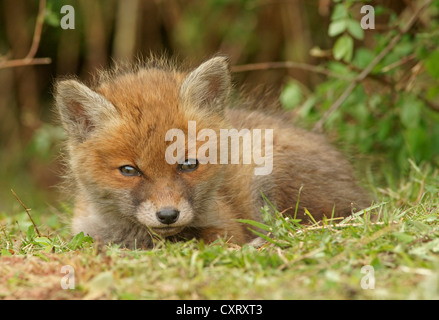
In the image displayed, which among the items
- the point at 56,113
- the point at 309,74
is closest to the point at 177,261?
the point at 56,113

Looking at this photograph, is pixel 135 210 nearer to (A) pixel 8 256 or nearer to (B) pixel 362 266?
(A) pixel 8 256

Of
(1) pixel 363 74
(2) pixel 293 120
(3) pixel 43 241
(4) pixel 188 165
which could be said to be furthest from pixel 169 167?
(1) pixel 363 74

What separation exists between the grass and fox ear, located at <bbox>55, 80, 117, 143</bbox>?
88 centimetres

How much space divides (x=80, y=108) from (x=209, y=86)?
0.92 meters

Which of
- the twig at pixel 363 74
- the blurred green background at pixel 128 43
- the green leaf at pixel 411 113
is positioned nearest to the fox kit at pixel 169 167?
the twig at pixel 363 74

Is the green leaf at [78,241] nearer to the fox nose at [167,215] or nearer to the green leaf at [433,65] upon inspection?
the fox nose at [167,215]

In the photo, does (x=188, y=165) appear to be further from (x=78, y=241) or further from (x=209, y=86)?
(x=78, y=241)

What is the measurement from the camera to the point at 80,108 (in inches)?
154

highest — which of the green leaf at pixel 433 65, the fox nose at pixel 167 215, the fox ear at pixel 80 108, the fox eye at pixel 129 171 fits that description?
the green leaf at pixel 433 65

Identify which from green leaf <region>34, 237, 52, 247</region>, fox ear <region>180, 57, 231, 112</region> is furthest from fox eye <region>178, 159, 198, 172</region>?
green leaf <region>34, 237, 52, 247</region>

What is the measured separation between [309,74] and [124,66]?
17.3 ft

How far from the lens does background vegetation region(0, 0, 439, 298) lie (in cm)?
269

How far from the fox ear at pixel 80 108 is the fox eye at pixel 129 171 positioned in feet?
1.25

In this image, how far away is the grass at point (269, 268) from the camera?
8.13 ft
